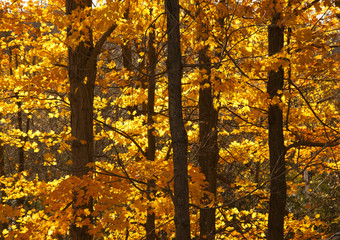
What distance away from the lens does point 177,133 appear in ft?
11.2

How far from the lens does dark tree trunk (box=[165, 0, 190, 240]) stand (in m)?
3.41

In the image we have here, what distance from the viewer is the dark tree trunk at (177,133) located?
3410 mm

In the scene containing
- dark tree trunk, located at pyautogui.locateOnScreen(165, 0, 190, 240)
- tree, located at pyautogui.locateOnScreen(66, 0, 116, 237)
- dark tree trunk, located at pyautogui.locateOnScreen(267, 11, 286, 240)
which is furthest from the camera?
dark tree trunk, located at pyautogui.locateOnScreen(267, 11, 286, 240)

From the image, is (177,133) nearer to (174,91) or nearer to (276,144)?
(174,91)

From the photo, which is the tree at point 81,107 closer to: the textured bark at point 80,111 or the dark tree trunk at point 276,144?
the textured bark at point 80,111

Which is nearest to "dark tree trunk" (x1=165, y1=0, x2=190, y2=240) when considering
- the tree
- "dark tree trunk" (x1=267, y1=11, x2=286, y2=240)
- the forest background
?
the forest background

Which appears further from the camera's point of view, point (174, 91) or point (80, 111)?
point (80, 111)

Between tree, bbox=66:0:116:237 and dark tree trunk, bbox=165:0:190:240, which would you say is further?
tree, bbox=66:0:116:237

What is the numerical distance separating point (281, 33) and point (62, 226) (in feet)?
15.9

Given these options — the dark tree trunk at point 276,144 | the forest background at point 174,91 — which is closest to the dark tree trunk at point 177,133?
the forest background at point 174,91

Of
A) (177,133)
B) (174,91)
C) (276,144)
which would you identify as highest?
(174,91)

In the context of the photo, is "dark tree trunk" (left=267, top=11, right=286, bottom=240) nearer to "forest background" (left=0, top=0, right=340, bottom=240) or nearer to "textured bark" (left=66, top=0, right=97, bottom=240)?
"forest background" (left=0, top=0, right=340, bottom=240)

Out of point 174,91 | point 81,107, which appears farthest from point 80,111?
point 174,91

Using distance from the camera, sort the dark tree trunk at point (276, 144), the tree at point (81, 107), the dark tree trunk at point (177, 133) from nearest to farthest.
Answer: the dark tree trunk at point (177, 133) → the tree at point (81, 107) → the dark tree trunk at point (276, 144)
